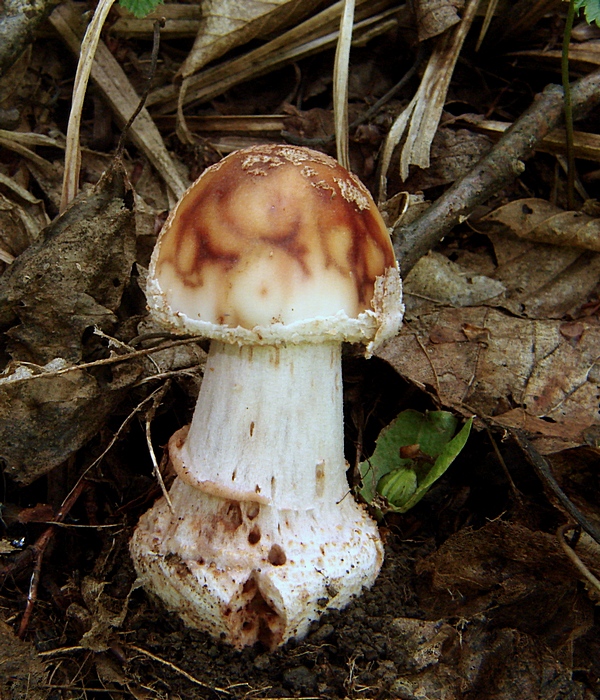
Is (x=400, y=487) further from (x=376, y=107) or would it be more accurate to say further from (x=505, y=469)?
(x=376, y=107)

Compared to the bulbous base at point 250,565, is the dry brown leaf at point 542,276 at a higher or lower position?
higher

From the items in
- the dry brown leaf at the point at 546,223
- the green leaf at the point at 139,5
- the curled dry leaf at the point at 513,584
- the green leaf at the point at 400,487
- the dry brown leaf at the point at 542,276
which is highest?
the green leaf at the point at 139,5

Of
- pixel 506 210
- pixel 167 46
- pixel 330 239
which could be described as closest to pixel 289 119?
pixel 167 46

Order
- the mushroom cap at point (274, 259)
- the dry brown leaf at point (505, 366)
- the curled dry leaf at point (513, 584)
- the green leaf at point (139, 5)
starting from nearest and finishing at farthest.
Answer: the mushroom cap at point (274, 259) → the curled dry leaf at point (513, 584) → the green leaf at point (139, 5) → the dry brown leaf at point (505, 366)

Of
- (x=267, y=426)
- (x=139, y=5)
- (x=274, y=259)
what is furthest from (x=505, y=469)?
(x=139, y=5)

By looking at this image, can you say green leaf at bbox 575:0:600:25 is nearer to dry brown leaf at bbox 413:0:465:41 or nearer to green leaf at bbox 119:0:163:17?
dry brown leaf at bbox 413:0:465:41

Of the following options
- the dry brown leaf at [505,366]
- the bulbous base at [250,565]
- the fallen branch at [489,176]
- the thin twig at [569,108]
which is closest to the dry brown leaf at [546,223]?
the thin twig at [569,108]

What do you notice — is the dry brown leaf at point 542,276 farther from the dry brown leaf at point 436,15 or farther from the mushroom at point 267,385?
the mushroom at point 267,385
